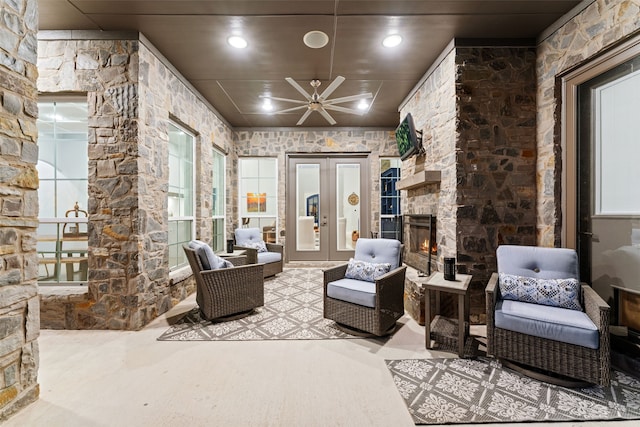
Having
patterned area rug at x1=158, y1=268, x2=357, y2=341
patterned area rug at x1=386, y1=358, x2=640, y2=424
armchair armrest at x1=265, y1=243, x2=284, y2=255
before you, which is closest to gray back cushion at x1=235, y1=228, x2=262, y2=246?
armchair armrest at x1=265, y1=243, x2=284, y2=255

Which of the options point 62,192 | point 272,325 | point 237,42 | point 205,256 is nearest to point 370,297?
point 272,325

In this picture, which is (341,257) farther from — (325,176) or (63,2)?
(63,2)

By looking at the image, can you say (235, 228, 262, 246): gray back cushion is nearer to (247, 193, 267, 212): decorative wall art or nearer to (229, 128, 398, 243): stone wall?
(229, 128, 398, 243): stone wall

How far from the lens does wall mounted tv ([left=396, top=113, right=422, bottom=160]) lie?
3657mm

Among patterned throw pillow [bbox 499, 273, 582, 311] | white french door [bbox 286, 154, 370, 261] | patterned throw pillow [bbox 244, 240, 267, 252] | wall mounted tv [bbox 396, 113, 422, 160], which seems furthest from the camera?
white french door [bbox 286, 154, 370, 261]

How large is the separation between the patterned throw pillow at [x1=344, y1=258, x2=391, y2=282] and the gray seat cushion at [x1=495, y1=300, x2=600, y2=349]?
1.04m

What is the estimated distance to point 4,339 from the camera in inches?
63.7

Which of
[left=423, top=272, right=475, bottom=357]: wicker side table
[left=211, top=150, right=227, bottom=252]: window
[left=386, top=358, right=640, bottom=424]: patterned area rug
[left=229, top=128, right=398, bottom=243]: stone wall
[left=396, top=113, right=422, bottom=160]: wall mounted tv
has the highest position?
[left=229, top=128, right=398, bottom=243]: stone wall

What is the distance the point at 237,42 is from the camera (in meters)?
3.01

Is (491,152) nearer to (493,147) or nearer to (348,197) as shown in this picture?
(493,147)

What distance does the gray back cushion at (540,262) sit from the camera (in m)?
2.27

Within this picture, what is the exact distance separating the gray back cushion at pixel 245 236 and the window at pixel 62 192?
7.65 feet

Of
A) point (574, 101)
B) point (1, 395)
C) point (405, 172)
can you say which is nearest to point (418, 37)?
point (574, 101)

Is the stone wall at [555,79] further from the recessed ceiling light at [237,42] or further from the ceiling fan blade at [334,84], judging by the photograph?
the recessed ceiling light at [237,42]
